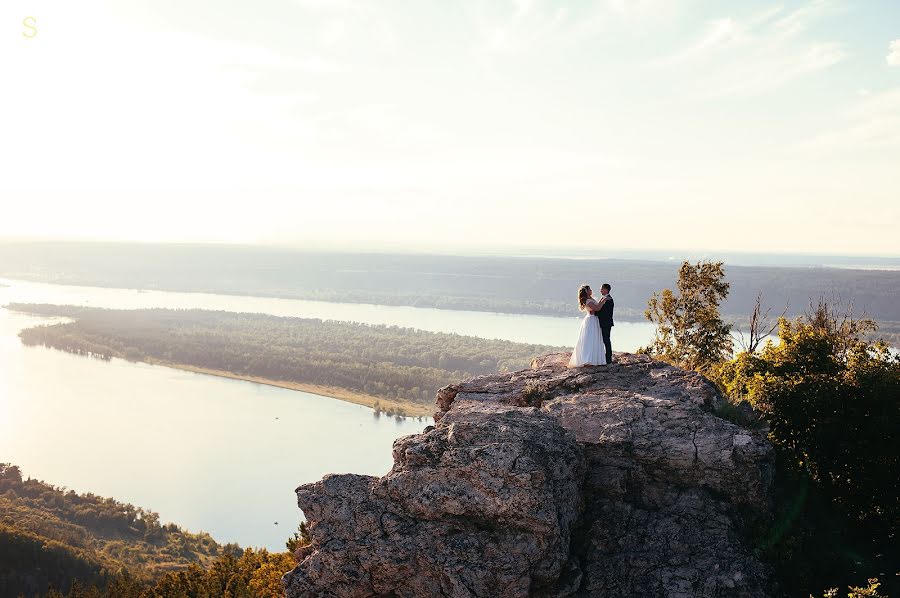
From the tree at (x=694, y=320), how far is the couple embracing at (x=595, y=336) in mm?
6974

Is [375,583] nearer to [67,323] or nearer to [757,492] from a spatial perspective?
[757,492]

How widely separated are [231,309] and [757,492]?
19285 centimetres

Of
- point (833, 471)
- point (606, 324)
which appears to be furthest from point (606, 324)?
point (833, 471)

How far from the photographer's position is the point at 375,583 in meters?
8.30

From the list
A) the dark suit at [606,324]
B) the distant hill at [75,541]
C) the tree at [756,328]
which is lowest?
the distant hill at [75,541]

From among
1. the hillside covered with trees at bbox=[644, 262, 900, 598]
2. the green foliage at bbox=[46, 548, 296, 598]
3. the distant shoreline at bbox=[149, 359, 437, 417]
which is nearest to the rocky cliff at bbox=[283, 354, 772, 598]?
the hillside covered with trees at bbox=[644, 262, 900, 598]

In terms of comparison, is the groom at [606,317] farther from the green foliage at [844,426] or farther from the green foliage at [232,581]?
the green foliage at [232,581]

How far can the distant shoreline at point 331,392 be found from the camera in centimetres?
8988

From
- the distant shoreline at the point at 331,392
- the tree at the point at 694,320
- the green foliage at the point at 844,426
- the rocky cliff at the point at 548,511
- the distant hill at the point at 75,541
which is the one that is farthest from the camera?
the distant shoreline at the point at 331,392

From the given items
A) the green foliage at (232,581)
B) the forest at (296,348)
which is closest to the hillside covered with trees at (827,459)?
the green foliage at (232,581)

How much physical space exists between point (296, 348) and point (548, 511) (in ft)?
410

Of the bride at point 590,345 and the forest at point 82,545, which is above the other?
the bride at point 590,345

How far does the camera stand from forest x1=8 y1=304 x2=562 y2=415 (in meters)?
105

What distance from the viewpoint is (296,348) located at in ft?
424
